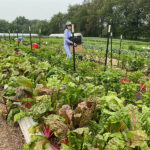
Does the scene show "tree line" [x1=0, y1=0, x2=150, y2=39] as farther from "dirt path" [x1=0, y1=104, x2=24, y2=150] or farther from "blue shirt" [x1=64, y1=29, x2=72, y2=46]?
"dirt path" [x1=0, y1=104, x2=24, y2=150]

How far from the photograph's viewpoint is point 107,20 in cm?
3878

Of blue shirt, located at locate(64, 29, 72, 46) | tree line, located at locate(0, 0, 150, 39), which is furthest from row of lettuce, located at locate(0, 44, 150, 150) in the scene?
tree line, located at locate(0, 0, 150, 39)

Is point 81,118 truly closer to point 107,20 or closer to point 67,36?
point 67,36

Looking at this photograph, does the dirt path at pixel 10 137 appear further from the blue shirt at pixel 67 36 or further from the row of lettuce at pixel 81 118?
the blue shirt at pixel 67 36

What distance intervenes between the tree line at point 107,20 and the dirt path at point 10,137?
102 feet

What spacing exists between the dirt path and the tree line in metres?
31.0

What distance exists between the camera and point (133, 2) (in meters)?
47.0

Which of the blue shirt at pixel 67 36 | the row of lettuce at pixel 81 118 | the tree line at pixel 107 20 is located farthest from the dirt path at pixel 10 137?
the tree line at pixel 107 20

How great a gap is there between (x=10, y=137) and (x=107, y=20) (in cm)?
3946

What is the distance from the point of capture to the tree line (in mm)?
43000

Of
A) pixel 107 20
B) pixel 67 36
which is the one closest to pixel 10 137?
pixel 67 36

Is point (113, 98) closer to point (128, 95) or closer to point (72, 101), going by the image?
point (72, 101)

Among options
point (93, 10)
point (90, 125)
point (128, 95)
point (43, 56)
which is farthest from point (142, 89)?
point (93, 10)

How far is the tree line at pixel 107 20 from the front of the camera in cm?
4300
